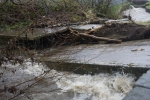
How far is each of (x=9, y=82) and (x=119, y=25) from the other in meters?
6.45

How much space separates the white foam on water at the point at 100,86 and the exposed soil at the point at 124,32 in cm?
406

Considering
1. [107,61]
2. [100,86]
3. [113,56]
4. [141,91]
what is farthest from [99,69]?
[141,91]

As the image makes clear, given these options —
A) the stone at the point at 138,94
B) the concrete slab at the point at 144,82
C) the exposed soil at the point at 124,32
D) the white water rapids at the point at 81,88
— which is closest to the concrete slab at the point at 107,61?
the white water rapids at the point at 81,88

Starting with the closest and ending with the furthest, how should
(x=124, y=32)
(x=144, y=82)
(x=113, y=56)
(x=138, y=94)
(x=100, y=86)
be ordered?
(x=138, y=94)
(x=144, y=82)
(x=100, y=86)
(x=113, y=56)
(x=124, y=32)

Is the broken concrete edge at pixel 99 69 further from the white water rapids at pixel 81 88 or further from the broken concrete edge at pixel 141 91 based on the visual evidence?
the broken concrete edge at pixel 141 91

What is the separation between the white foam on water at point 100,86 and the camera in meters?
5.46

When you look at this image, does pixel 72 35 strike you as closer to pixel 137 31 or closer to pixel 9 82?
pixel 137 31

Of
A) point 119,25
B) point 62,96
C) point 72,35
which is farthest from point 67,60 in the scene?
point 119,25

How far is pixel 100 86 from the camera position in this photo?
18.9 feet

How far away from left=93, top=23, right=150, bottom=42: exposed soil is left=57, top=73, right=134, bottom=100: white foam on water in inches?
160

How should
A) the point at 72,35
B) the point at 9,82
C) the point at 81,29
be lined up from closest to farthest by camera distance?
the point at 9,82, the point at 72,35, the point at 81,29

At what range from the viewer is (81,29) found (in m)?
10.4

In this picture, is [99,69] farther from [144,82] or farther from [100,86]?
[144,82]

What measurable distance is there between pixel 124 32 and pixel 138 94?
8.48 m
